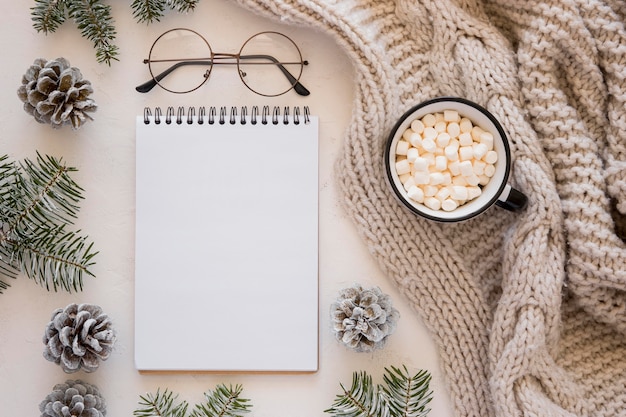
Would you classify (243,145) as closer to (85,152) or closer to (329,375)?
(85,152)

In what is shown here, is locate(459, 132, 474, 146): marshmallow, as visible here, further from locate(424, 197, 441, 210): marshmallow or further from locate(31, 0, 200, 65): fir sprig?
locate(31, 0, 200, 65): fir sprig

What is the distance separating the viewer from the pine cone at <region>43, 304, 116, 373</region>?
3.08 feet

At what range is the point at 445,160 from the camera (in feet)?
3.06

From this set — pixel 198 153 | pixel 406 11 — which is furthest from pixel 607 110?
pixel 198 153

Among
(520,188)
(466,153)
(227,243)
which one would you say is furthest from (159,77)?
(520,188)

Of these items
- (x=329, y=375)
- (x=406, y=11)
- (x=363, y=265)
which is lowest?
(x=329, y=375)

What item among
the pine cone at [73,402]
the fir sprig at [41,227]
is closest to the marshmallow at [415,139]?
the fir sprig at [41,227]

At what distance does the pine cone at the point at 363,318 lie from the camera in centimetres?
93

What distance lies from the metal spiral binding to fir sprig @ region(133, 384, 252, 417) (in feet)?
1.50

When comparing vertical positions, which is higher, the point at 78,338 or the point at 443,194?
the point at 443,194

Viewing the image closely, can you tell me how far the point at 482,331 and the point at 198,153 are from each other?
58 cm

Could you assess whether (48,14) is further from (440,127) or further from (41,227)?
(440,127)

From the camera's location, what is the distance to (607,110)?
3.20ft

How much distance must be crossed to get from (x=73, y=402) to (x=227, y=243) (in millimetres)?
361
